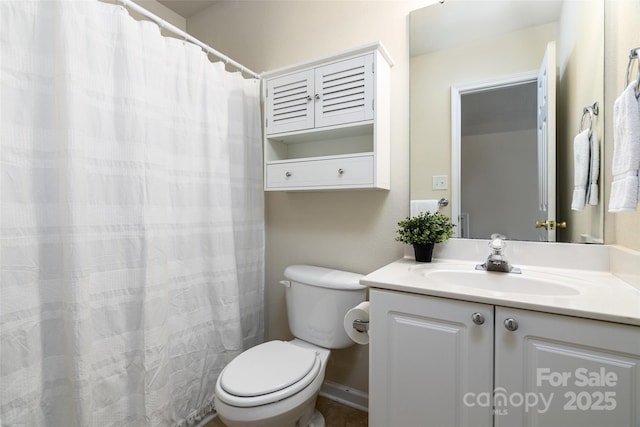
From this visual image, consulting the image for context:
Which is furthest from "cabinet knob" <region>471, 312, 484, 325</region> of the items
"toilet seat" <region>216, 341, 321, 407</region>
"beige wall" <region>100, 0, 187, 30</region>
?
"beige wall" <region>100, 0, 187, 30</region>

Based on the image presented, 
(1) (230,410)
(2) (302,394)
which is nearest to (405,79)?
(2) (302,394)

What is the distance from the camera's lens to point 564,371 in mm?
780

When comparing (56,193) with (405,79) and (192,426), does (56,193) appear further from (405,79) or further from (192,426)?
(405,79)

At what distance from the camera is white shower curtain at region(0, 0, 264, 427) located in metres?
0.94

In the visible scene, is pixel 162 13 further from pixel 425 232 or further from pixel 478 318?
pixel 478 318

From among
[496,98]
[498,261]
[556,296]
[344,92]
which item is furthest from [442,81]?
[556,296]

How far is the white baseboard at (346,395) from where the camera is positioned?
1.59 metres

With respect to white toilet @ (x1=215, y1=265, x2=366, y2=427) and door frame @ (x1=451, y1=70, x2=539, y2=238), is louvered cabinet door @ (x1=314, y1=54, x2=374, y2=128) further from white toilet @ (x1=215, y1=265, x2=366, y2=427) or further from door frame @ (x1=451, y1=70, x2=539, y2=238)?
white toilet @ (x1=215, y1=265, x2=366, y2=427)

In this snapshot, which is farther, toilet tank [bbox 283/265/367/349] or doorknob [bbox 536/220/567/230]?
toilet tank [bbox 283/265/367/349]

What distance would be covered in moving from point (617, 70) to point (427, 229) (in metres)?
0.85

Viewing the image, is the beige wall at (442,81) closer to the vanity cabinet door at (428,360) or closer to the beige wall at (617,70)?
the beige wall at (617,70)

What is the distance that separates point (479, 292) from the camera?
897 millimetres

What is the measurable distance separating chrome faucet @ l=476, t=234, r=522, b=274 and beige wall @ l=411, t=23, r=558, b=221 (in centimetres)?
26

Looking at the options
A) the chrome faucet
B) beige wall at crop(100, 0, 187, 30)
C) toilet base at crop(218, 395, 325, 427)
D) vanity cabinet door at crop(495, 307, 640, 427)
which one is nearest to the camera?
vanity cabinet door at crop(495, 307, 640, 427)
